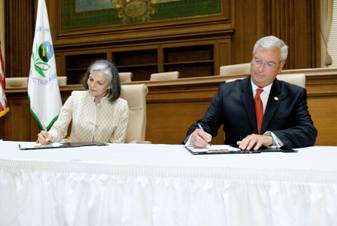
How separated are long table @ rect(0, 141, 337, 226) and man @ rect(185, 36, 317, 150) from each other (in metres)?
0.60

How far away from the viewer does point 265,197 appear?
1289 mm

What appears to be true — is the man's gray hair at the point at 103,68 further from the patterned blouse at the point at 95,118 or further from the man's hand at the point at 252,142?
the man's hand at the point at 252,142

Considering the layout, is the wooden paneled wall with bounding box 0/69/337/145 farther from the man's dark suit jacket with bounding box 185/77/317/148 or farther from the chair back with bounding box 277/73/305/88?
the man's dark suit jacket with bounding box 185/77/317/148

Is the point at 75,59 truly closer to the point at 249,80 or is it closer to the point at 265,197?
the point at 249,80

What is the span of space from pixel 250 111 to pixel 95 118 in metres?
1.18

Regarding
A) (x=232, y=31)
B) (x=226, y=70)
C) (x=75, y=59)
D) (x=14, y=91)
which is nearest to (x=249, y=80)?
(x=226, y=70)

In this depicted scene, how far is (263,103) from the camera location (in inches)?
91.7

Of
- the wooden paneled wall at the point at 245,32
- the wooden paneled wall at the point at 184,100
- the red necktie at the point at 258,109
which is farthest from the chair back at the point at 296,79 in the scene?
the wooden paneled wall at the point at 245,32

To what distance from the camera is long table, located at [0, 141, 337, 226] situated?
126 centimetres

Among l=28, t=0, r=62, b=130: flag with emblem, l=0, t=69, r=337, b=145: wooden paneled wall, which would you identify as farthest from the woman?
l=0, t=69, r=337, b=145: wooden paneled wall

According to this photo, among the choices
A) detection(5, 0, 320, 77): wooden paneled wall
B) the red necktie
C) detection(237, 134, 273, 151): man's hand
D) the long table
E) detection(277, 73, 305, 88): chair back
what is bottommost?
the long table

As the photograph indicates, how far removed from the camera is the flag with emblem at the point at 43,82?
2391 millimetres

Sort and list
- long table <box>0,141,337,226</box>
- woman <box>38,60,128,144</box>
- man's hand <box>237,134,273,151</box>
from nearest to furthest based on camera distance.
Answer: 1. long table <box>0,141,337,226</box>
2. man's hand <box>237,134,273,151</box>
3. woman <box>38,60,128,144</box>

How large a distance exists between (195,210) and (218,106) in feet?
3.93
